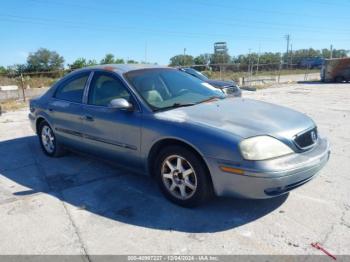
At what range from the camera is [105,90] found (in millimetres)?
4359

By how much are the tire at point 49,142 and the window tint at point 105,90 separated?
53.0 inches

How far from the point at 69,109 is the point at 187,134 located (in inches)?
90.7

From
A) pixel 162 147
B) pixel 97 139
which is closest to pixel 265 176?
pixel 162 147

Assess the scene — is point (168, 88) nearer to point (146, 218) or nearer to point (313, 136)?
point (146, 218)

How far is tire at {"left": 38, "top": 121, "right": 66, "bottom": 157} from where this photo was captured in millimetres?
5410

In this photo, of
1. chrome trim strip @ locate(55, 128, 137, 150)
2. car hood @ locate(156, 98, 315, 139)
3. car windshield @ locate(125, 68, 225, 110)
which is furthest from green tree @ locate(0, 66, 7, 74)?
car hood @ locate(156, 98, 315, 139)

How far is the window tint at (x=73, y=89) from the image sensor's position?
4.71 m

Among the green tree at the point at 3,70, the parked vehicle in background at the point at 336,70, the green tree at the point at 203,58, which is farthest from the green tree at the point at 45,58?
the parked vehicle in background at the point at 336,70

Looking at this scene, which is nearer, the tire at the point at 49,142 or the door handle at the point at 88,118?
the door handle at the point at 88,118

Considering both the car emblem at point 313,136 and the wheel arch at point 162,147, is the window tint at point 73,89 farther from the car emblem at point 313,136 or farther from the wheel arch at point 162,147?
the car emblem at point 313,136

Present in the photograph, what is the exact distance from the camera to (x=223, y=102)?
13.4 ft

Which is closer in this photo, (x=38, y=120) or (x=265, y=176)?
(x=265, y=176)

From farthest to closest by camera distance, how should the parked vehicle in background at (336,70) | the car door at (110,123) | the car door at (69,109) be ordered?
the parked vehicle in background at (336,70), the car door at (69,109), the car door at (110,123)

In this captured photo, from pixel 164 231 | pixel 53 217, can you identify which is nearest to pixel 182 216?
pixel 164 231
